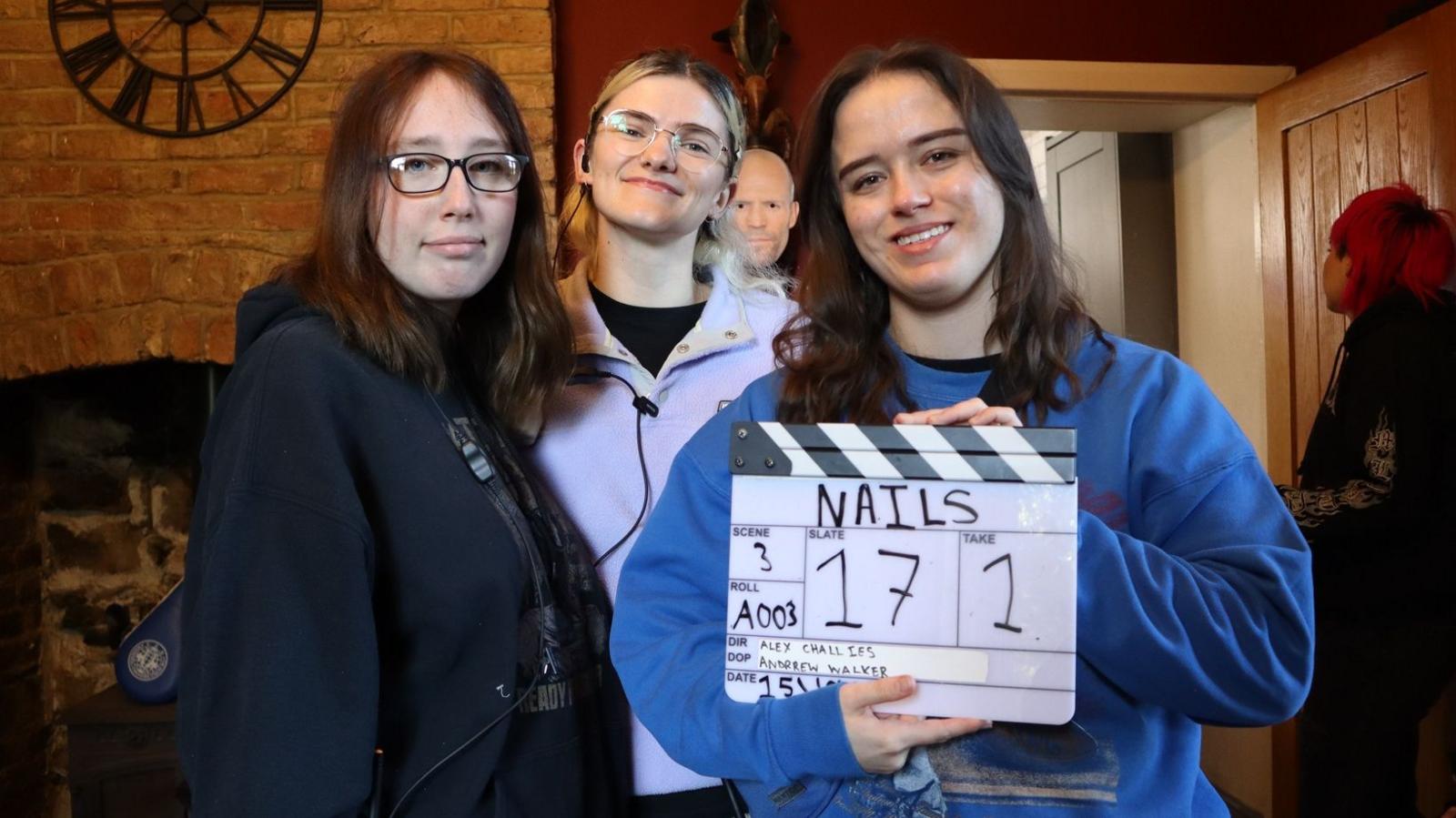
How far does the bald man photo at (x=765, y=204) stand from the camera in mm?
2758

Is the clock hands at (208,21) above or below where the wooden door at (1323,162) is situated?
above

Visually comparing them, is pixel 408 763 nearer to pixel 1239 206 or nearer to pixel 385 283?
A: pixel 385 283

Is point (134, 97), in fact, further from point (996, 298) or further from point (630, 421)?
point (996, 298)

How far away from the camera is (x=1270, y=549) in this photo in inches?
37.7

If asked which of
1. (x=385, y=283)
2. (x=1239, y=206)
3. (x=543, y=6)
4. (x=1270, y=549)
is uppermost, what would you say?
(x=543, y=6)

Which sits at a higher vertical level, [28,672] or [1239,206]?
[1239,206]

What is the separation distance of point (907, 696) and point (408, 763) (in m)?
0.62

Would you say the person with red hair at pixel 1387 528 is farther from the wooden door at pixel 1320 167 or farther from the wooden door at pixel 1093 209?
the wooden door at pixel 1093 209

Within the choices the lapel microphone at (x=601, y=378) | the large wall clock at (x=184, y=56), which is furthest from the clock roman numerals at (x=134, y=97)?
the lapel microphone at (x=601, y=378)

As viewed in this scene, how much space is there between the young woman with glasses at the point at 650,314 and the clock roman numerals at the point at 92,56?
79.0 inches

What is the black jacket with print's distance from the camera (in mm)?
2561

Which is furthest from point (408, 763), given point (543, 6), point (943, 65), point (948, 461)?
point (543, 6)

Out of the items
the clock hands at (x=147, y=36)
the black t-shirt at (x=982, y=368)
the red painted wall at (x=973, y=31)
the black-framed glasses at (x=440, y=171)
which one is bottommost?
the black t-shirt at (x=982, y=368)

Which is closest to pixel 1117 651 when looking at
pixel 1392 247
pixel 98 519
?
pixel 1392 247
